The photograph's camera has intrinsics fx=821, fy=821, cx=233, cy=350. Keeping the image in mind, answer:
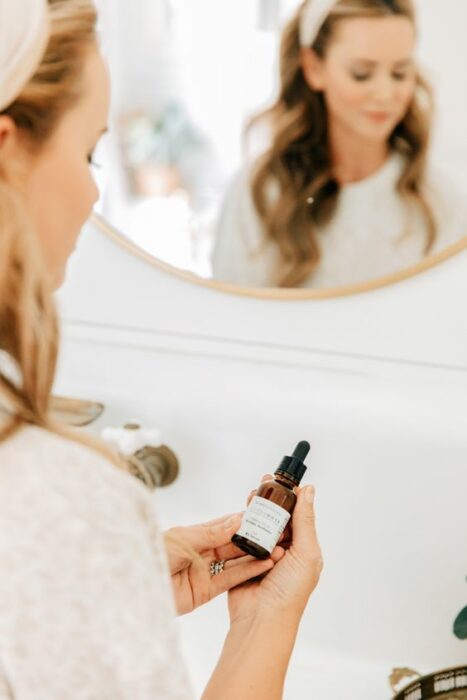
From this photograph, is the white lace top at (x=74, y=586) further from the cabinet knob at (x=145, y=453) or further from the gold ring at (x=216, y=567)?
the cabinet knob at (x=145, y=453)

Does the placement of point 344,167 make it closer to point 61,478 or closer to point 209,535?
point 209,535

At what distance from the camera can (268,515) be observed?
874 mm

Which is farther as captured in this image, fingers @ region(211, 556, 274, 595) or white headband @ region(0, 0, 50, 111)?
fingers @ region(211, 556, 274, 595)

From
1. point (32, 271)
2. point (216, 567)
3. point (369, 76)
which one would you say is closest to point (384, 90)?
point (369, 76)

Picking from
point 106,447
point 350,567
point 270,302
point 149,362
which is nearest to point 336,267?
point 270,302

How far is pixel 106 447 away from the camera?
647 millimetres

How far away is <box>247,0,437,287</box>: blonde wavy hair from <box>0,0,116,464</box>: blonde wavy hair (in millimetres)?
806

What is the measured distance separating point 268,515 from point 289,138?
0.77 meters

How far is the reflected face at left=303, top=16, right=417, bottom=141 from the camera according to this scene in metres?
1.33

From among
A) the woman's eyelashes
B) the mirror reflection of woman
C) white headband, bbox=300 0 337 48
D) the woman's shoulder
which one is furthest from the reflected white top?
the woman's shoulder

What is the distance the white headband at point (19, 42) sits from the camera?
1.81 feet

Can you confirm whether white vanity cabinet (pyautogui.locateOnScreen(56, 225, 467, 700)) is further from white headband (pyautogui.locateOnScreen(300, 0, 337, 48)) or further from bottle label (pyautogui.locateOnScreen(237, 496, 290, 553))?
bottle label (pyautogui.locateOnScreen(237, 496, 290, 553))

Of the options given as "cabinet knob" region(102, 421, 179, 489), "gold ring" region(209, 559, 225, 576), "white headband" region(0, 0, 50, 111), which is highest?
"white headband" region(0, 0, 50, 111)

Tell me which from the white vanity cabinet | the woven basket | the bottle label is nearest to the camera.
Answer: the bottle label
